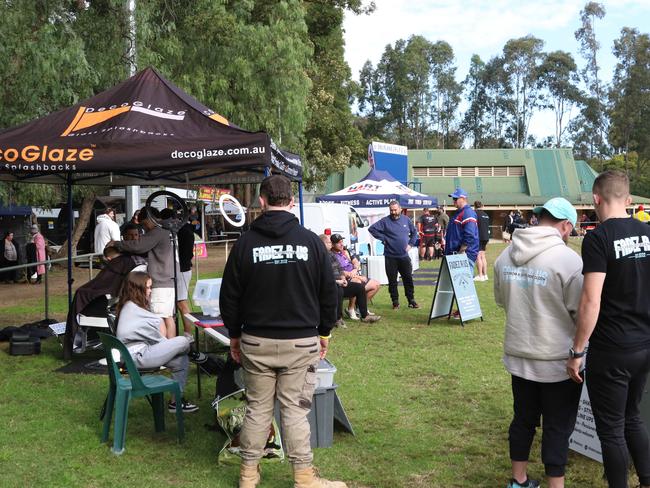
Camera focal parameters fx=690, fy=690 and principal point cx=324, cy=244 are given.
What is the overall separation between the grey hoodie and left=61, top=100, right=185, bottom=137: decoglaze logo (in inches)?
171

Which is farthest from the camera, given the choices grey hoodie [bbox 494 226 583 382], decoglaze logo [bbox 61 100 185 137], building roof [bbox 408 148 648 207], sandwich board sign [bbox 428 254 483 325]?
building roof [bbox 408 148 648 207]

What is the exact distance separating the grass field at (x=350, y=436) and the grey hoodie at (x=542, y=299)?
1.07 metres

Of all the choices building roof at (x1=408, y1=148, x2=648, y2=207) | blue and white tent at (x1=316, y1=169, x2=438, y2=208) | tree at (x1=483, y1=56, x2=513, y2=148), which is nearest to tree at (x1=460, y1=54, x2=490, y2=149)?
tree at (x1=483, y1=56, x2=513, y2=148)

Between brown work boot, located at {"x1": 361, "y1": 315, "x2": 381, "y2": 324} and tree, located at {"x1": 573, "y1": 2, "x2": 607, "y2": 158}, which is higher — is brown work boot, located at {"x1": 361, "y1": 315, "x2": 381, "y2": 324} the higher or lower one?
the lower one

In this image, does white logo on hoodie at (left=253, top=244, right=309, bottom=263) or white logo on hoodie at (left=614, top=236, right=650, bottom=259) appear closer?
white logo on hoodie at (left=614, top=236, right=650, bottom=259)

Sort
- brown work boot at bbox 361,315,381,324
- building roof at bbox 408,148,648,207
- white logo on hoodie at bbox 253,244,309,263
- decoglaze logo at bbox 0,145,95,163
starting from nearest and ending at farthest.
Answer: white logo on hoodie at bbox 253,244,309,263
decoglaze logo at bbox 0,145,95,163
brown work boot at bbox 361,315,381,324
building roof at bbox 408,148,648,207

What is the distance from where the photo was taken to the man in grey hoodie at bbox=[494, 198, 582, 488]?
3586mm

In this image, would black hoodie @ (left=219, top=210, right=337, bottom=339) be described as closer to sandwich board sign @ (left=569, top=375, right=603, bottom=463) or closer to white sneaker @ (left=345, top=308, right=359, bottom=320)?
Answer: sandwich board sign @ (left=569, top=375, right=603, bottom=463)

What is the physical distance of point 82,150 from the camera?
21.2ft

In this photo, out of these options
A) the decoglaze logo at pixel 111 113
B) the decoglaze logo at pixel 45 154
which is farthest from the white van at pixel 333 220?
the decoglaze logo at pixel 45 154

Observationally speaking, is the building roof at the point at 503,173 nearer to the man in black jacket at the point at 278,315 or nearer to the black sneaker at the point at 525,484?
the black sneaker at the point at 525,484

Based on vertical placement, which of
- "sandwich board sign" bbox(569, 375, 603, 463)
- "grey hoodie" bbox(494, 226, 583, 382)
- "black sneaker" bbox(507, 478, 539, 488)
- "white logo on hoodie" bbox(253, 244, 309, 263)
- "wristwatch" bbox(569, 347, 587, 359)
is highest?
"white logo on hoodie" bbox(253, 244, 309, 263)

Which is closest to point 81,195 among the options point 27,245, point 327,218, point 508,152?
point 27,245

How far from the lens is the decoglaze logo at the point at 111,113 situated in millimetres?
6926
